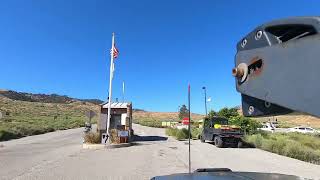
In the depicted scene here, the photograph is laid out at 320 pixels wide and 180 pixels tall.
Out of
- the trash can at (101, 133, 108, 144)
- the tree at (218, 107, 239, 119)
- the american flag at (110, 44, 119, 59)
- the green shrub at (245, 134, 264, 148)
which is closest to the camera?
the trash can at (101, 133, 108, 144)

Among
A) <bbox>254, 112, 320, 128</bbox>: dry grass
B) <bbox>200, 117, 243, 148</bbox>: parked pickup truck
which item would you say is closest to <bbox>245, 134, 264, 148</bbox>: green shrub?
<bbox>200, 117, 243, 148</bbox>: parked pickup truck

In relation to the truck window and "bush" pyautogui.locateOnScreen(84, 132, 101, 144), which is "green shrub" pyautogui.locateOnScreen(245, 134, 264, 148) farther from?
the truck window

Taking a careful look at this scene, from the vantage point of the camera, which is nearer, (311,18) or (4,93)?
(311,18)

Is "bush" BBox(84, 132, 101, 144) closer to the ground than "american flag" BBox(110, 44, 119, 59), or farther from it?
closer to the ground

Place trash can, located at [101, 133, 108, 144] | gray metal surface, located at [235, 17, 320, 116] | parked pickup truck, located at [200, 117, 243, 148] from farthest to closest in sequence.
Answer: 1. parked pickup truck, located at [200, 117, 243, 148]
2. trash can, located at [101, 133, 108, 144]
3. gray metal surface, located at [235, 17, 320, 116]

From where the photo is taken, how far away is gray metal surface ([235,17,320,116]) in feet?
7.74

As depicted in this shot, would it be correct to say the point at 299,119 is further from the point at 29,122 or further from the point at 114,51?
the point at 114,51

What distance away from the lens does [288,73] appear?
2547mm

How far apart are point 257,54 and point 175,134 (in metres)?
44.7

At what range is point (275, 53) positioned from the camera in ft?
8.78

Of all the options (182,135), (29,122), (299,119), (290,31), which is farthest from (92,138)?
(299,119)

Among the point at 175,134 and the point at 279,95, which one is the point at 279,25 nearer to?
the point at 279,95

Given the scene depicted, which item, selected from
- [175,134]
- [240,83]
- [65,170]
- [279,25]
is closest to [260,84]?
[240,83]

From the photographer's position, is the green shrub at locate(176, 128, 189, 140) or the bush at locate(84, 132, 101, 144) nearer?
the bush at locate(84, 132, 101, 144)
